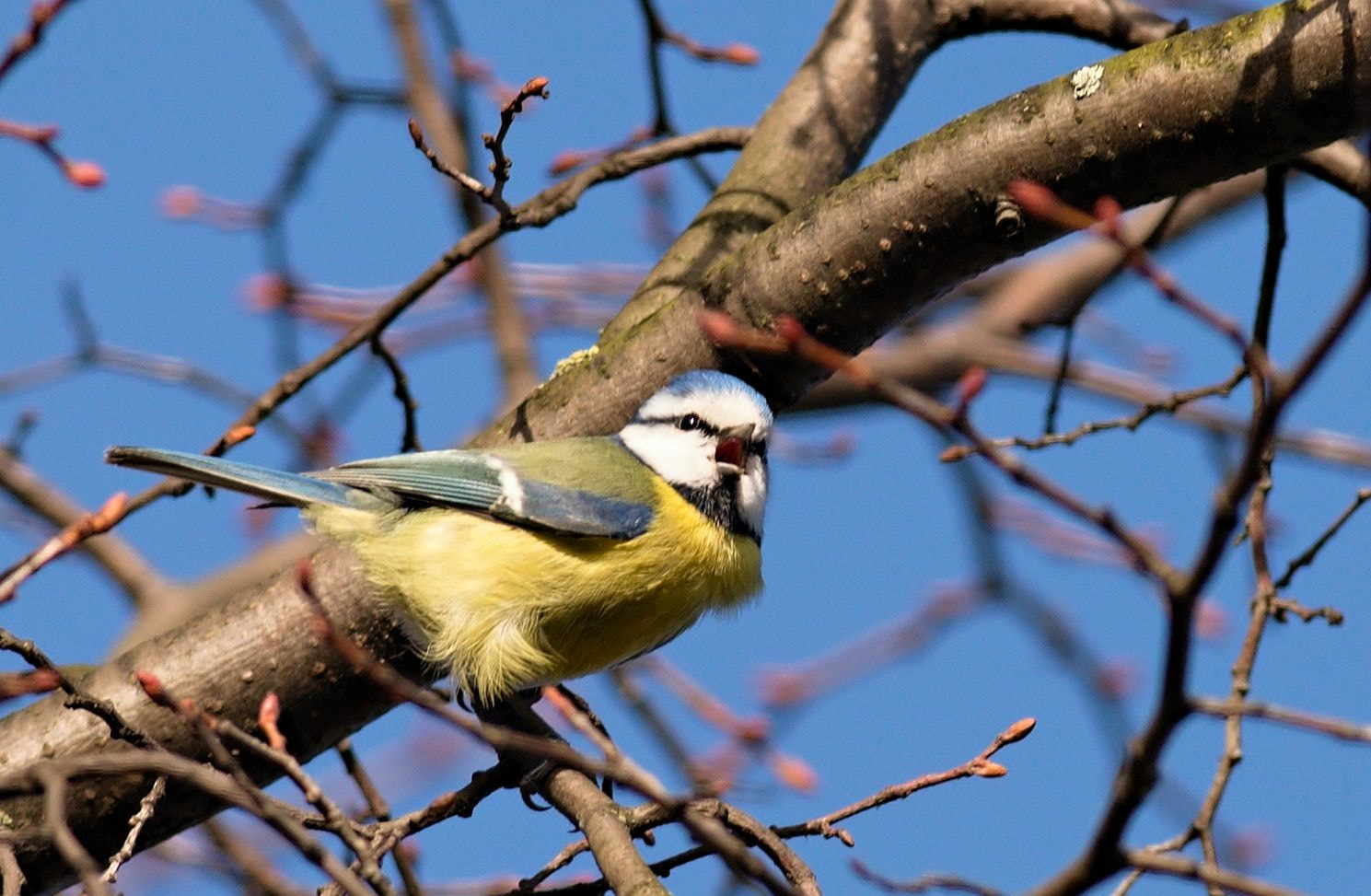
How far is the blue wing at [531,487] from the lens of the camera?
9.48 feet

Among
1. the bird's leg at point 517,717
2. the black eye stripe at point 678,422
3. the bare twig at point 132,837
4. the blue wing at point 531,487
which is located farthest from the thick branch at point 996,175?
the bare twig at point 132,837

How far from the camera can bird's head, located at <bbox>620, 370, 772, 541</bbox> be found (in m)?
2.93

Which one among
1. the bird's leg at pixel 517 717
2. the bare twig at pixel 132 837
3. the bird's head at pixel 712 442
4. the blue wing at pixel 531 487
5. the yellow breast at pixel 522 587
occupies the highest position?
the bird's head at pixel 712 442

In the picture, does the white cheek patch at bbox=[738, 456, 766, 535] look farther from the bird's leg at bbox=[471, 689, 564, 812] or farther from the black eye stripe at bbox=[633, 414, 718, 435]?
the bird's leg at bbox=[471, 689, 564, 812]

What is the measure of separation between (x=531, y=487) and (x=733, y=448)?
0.49 m

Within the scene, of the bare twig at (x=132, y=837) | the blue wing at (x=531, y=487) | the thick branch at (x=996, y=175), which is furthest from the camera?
the blue wing at (x=531, y=487)

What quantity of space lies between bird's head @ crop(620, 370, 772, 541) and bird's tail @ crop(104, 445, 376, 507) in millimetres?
610

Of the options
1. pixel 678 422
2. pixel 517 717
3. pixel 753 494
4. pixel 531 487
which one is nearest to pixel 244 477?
pixel 531 487

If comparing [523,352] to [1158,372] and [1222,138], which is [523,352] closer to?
[1222,138]

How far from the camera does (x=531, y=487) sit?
289cm

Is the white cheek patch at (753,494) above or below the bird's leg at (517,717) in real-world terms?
above

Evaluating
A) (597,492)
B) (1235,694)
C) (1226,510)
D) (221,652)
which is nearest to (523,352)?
(597,492)

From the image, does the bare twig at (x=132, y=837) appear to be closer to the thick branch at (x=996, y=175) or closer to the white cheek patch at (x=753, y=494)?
the thick branch at (x=996, y=175)

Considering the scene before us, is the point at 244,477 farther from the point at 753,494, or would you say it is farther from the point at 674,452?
the point at 753,494
